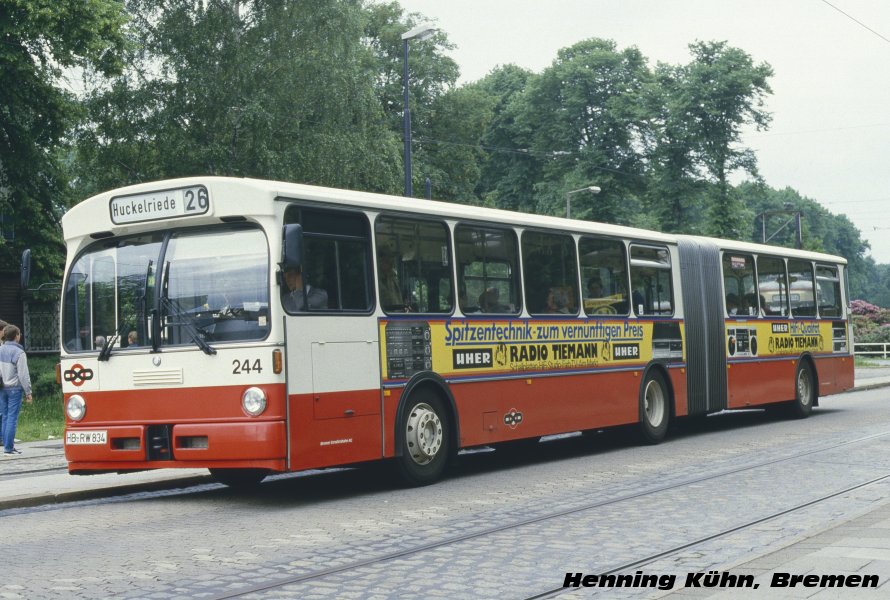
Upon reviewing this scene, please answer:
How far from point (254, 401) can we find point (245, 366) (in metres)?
0.34

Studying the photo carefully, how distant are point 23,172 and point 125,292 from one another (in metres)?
21.3

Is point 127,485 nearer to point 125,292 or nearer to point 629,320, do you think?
point 125,292

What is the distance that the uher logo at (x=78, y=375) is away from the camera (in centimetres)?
1168

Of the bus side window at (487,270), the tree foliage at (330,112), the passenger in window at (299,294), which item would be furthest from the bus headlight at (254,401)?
the tree foliage at (330,112)

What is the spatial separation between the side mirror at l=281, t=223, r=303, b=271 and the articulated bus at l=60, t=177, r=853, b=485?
0.06 ft

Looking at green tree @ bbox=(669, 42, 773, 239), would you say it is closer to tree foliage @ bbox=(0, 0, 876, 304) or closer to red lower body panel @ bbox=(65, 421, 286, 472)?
tree foliage @ bbox=(0, 0, 876, 304)

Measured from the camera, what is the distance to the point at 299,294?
10977 mm

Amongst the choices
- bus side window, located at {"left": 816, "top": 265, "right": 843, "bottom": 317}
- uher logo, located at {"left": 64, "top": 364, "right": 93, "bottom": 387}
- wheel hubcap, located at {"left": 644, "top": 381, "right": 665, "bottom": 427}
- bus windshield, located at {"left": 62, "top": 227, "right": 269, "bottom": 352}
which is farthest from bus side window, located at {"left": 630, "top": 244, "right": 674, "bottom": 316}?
uher logo, located at {"left": 64, "top": 364, "right": 93, "bottom": 387}

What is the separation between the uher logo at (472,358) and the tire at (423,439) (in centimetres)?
52

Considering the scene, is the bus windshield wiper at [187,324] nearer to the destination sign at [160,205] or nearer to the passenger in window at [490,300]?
the destination sign at [160,205]

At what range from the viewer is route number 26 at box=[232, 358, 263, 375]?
35.0 ft

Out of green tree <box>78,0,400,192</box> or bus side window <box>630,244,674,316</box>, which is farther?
green tree <box>78,0,400,192</box>

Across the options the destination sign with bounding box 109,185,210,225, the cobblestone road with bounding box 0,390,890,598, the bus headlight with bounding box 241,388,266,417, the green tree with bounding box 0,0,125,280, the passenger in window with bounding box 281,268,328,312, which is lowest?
the cobblestone road with bounding box 0,390,890,598

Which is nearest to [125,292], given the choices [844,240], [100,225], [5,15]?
[100,225]
